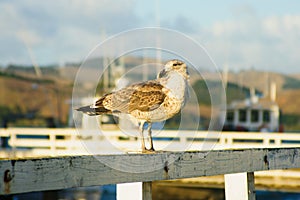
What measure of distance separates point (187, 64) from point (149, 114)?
45 cm

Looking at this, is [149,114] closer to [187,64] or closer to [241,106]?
[187,64]

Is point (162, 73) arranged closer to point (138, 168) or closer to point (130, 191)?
point (138, 168)

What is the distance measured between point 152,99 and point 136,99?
13cm

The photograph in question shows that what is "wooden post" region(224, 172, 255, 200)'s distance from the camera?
491cm

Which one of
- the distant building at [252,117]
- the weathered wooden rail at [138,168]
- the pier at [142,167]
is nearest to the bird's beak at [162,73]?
the pier at [142,167]

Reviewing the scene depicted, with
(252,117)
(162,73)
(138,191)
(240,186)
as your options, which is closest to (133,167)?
(138,191)

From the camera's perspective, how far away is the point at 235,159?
4715mm

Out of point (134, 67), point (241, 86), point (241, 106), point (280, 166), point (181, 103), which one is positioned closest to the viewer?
point (181, 103)

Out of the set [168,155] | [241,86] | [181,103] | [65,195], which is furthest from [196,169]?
[241,86]

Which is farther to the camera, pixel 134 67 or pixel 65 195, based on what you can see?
pixel 65 195

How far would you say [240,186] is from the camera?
493 centimetres

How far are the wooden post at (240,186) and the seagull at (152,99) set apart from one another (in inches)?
41.4

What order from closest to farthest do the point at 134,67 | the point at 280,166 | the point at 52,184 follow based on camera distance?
the point at 52,184 → the point at 134,67 → the point at 280,166

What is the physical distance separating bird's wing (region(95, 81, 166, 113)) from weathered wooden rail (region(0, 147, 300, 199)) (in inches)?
13.8
